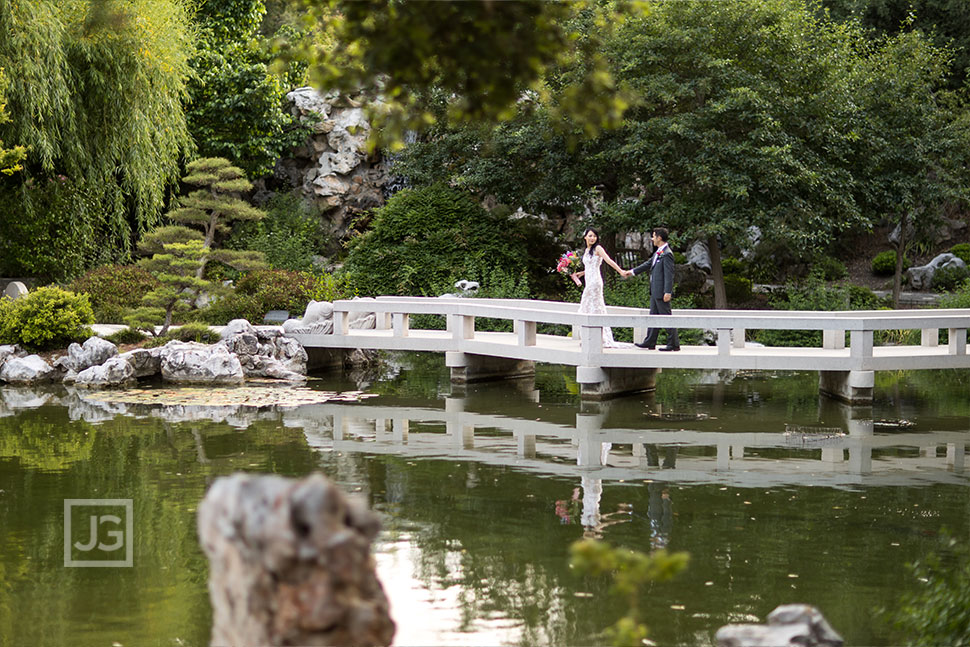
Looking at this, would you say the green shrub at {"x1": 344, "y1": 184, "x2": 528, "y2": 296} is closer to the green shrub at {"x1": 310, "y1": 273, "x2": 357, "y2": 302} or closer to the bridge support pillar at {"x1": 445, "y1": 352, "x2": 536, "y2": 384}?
the green shrub at {"x1": 310, "y1": 273, "x2": 357, "y2": 302}

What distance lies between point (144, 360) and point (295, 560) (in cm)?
1370

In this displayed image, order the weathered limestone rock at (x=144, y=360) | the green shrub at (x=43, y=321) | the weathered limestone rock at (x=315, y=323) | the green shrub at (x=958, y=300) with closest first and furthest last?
the weathered limestone rock at (x=144, y=360)
the green shrub at (x=43, y=321)
the weathered limestone rock at (x=315, y=323)
the green shrub at (x=958, y=300)

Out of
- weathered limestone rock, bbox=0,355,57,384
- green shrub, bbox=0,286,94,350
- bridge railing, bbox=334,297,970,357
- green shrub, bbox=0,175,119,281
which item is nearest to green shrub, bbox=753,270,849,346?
bridge railing, bbox=334,297,970,357

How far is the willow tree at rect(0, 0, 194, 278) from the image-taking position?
19109 millimetres

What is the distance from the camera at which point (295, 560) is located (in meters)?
3.49

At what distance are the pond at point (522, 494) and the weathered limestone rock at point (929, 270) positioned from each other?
37.2ft

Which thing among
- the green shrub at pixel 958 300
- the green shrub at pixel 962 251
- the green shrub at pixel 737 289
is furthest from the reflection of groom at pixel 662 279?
the green shrub at pixel 962 251

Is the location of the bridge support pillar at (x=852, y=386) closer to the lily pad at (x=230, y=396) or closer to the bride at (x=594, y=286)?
the bride at (x=594, y=286)

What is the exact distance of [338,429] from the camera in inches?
508

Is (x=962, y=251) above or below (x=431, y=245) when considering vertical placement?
above

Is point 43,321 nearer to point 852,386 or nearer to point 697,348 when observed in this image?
point 697,348

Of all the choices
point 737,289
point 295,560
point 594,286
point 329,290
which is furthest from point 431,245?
point 295,560

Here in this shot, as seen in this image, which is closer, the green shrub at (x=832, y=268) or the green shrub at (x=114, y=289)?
the green shrub at (x=114, y=289)

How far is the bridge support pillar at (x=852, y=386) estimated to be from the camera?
14.5 m
